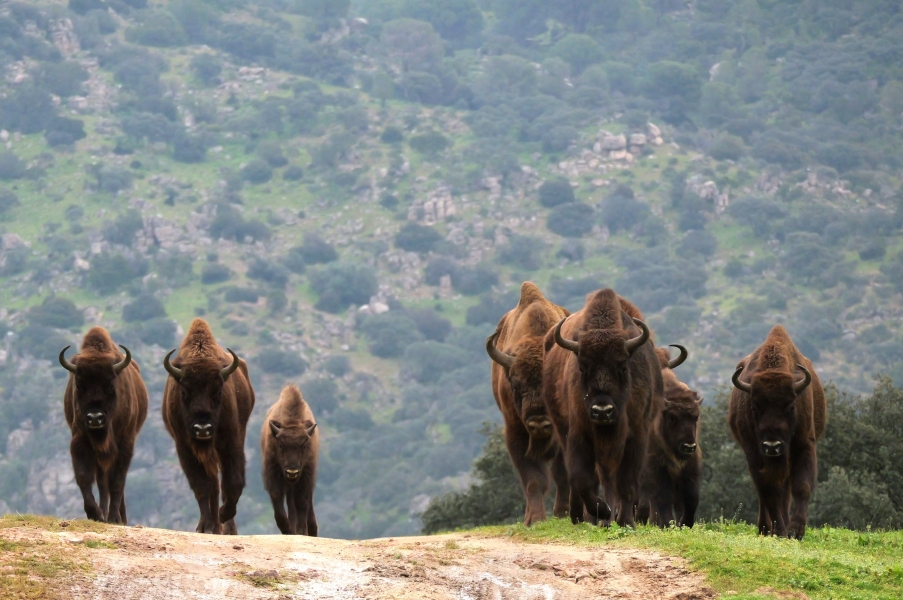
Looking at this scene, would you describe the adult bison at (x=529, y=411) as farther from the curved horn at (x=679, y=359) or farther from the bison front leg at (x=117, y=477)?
the bison front leg at (x=117, y=477)

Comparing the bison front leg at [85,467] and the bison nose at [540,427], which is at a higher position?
the bison nose at [540,427]

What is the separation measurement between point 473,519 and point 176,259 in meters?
94.1

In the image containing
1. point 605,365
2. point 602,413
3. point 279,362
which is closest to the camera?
point 602,413

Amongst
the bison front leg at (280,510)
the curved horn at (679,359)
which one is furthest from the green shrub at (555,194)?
the curved horn at (679,359)

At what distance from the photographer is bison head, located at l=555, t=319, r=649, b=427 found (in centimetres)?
1498

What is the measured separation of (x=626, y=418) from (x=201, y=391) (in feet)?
17.7

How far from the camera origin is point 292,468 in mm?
19375

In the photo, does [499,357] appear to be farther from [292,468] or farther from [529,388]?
[292,468]

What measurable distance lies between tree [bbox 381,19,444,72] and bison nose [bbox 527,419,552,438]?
536ft

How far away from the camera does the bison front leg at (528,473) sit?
55.4 feet

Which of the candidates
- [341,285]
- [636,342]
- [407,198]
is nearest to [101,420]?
[636,342]

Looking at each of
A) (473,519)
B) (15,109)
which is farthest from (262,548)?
(15,109)

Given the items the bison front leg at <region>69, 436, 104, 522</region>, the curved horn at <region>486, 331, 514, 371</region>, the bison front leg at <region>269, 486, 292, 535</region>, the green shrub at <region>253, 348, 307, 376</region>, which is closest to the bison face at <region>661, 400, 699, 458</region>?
the curved horn at <region>486, 331, 514, 371</region>

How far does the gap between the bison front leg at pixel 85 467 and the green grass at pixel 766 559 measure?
5051 mm
